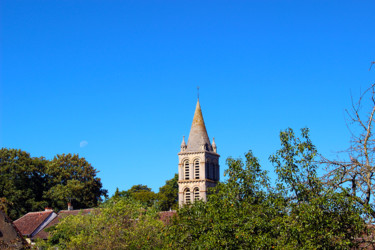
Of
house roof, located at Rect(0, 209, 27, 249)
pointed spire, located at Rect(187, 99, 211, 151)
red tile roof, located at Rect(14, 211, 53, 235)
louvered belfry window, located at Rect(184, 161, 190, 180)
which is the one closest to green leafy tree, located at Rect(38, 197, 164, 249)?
house roof, located at Rect(0, 209, 27, 249)

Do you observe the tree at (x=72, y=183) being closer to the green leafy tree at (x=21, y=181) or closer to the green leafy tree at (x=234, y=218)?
the green leafy tree at (x=21, y=181)

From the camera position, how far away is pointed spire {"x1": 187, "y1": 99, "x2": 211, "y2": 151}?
240 feet

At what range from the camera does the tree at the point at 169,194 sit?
8065 cm

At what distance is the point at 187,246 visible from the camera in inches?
688

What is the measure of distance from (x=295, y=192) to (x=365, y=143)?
3355 millimetres

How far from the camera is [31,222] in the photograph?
179ft

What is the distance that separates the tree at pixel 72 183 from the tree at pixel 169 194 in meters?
10.9

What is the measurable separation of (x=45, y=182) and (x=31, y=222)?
1822 cm

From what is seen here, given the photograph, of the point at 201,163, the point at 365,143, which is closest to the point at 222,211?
the point at 365,143

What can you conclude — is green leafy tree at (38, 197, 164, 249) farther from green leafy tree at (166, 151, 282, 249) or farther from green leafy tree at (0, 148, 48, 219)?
green leafy tree at (0, 148, 48, 219)

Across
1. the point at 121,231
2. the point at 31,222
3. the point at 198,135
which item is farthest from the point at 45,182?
the point at 121,231

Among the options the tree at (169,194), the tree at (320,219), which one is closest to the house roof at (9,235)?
the tree at (320,219)

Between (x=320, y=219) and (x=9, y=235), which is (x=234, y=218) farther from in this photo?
(x=9, y=235)

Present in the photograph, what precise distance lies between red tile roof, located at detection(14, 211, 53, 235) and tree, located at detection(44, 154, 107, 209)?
31.2 ft
